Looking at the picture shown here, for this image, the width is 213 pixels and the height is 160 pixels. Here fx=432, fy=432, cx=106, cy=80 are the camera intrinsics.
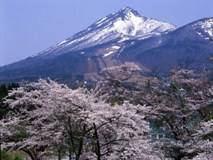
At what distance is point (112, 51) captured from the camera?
148750 millimetres

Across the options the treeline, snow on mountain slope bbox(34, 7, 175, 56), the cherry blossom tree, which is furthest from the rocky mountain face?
the cherry blossom tree

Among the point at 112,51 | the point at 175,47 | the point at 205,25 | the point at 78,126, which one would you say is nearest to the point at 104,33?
the point at 112,51

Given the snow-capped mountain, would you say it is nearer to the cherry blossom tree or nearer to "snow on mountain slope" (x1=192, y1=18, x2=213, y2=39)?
"snow on mountain slope" (x1=192, y1=18, x2=213, y2=39)

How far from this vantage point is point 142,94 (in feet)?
44.1

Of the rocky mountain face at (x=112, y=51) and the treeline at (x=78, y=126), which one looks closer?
the treeline at (x=78, y=126)

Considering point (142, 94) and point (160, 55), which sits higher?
point (160, 55)

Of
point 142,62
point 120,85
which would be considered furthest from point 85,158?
point 142,62

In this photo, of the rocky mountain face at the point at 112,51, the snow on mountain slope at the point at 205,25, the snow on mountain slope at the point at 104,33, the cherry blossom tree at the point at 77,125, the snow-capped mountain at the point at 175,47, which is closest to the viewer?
the cherry blossom tree at the point at 77,125

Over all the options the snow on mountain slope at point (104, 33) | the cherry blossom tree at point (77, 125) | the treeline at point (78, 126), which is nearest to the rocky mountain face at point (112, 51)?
the snow on mountain slope at point (104, 33)

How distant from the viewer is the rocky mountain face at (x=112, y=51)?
4087 inches

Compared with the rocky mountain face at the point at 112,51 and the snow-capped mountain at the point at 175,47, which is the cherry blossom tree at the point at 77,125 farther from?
the snow-capped mountain at the point at 175,47

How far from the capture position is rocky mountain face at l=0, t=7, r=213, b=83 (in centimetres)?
10381

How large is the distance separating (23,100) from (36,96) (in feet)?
0.90

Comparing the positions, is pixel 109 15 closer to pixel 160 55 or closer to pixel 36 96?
pixel 160 55
